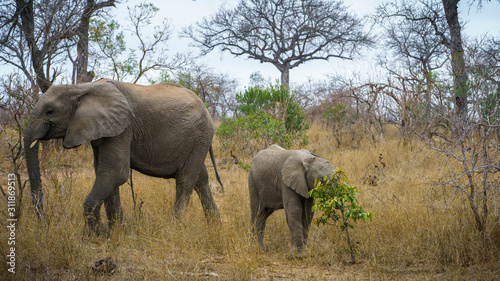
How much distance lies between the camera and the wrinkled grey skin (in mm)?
4441

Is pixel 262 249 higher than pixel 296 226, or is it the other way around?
pixel 296 226

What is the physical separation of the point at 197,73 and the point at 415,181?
12.7 meters

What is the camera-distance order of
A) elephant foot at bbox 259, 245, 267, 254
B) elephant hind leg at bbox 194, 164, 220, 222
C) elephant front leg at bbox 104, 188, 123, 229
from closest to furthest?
elephant foot at bbox 259, 245, 267, 254, elephant front leg at bbox 104, 188, 123, 229, elephant hind leg at bbox 194, 164, 220, 222

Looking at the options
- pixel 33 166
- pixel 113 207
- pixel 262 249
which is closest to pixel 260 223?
pixel 262 249

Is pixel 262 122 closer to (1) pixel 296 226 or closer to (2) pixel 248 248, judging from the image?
(1) pixel 296 226

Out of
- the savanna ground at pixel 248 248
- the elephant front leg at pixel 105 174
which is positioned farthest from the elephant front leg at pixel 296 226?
the elephant front leg at pixel 105 174

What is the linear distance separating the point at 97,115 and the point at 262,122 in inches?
194

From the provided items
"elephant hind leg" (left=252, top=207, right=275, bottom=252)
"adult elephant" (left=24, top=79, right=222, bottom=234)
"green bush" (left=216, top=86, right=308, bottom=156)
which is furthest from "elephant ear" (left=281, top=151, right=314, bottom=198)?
"green bush" (left=216, top=86, right=308, bottom=156)

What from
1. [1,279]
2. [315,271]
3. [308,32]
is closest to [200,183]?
[315,271]

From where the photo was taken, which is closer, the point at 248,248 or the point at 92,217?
the point at 248,248

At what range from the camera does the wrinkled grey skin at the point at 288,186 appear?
4.44 metres

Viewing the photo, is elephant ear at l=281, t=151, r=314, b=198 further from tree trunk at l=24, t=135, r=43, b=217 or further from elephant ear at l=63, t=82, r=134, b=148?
tree trunk at l=24, t=135, r=43, b=217

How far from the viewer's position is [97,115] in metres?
4.55

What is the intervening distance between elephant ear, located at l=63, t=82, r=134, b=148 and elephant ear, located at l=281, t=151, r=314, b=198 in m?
1.86
